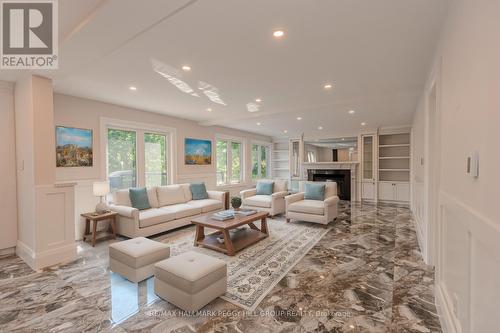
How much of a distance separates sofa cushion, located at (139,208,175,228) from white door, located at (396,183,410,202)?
6.85m

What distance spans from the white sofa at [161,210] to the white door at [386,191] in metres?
5.38

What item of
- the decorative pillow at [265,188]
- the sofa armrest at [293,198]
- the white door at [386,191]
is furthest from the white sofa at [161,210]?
the white door at [386,191]

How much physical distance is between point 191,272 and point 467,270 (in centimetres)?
197

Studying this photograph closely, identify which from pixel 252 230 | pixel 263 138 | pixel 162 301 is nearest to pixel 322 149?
pixel 263 138

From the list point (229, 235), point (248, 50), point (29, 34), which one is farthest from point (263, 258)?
point (29, 34)

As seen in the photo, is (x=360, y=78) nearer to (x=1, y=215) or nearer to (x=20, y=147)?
(x=20, y=147)

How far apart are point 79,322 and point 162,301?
2.15ft

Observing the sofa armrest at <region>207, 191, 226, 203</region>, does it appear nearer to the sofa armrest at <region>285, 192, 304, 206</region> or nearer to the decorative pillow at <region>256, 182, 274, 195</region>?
the decorative pillow at <region>256, 182, 274, 195</region>

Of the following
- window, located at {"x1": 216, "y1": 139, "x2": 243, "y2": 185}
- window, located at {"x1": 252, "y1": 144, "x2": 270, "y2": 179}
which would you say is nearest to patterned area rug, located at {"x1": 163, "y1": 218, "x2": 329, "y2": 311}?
window, located at {"x1": 216, "y1": 139, "x2": 243, "y2": 185}

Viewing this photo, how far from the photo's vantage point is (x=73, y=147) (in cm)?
418

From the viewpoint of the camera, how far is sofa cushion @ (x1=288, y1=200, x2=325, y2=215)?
15.8 ft

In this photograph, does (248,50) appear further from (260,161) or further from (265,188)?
(260,161)

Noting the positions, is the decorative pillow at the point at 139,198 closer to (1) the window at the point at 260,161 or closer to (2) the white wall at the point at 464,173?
(2) the white wall at the point at 464,173

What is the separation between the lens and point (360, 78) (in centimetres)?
339
